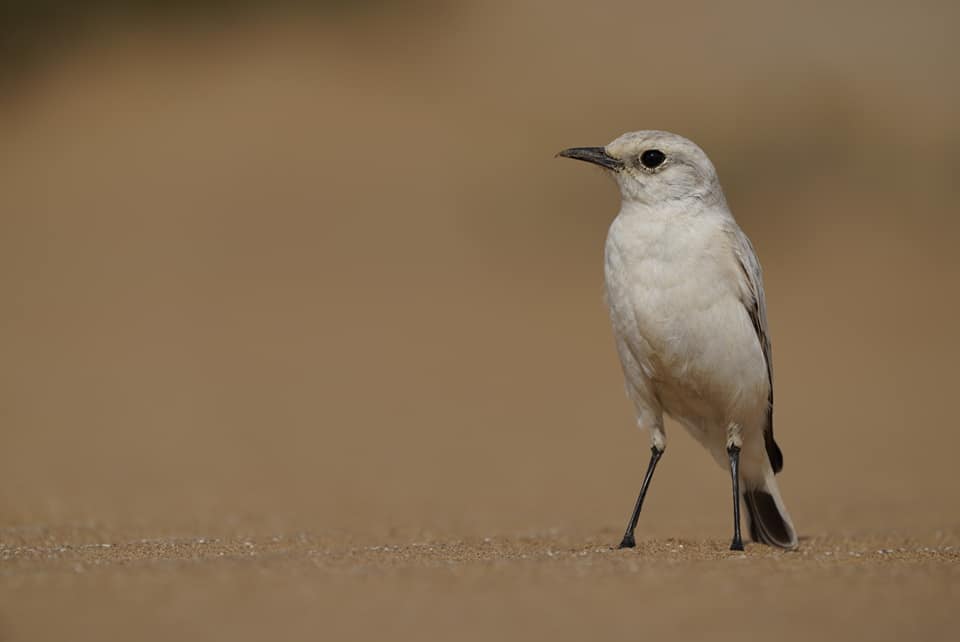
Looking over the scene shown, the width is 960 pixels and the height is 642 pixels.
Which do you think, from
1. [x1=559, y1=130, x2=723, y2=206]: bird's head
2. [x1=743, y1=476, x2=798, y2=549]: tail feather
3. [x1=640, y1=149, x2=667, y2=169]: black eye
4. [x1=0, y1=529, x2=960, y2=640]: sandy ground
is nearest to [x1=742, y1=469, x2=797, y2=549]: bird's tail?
[x1=743, y1=476, x2=798, y2=549]: tail feather

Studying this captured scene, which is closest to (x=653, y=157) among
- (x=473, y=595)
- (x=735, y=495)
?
(x=735, y=495)

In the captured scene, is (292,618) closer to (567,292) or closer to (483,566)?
(483,566)

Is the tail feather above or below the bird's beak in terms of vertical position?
below

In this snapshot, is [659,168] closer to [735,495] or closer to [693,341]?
[693,341]

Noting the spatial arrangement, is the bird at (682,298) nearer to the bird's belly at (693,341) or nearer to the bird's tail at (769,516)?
the bird's belly at (693,341)

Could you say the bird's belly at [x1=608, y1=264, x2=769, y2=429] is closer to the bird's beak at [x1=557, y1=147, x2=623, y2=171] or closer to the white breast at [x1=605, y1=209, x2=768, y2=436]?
the white breast at [x1=605, y1=209, x2=768, y2=436]

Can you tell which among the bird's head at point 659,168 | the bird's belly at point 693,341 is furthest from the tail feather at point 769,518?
the bird's head at point 659,168

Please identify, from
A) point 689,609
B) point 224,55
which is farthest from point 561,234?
point 689,609
